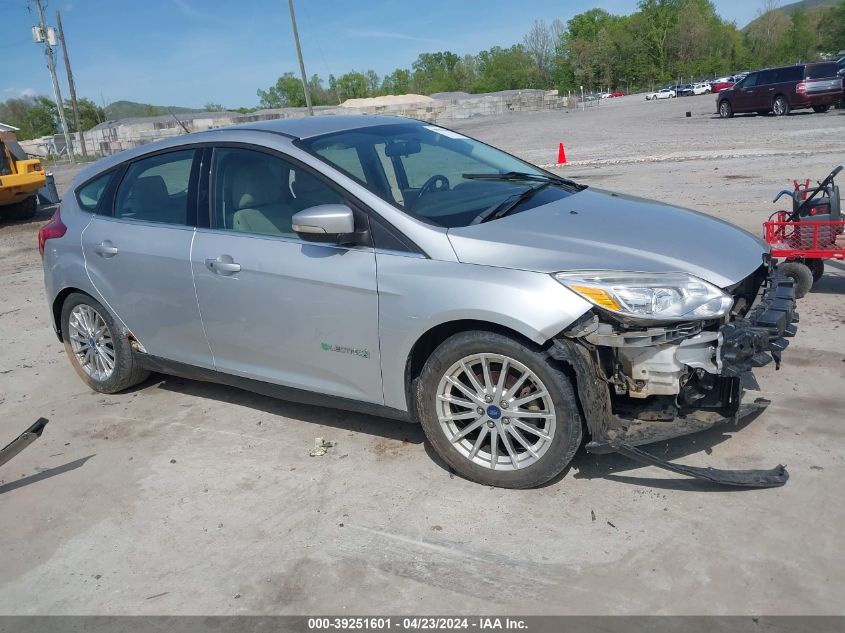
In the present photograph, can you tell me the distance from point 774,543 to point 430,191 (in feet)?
7.93

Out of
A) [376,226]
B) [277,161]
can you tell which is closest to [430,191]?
[376,226]

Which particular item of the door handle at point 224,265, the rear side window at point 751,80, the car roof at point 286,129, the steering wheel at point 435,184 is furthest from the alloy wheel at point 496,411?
the rear side window at point 751,80

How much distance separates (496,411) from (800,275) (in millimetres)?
3668

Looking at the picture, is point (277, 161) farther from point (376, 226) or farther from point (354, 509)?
point (354, 509)

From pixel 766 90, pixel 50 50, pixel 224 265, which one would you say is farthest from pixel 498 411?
pixel 50 50

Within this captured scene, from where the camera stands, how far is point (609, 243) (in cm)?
366

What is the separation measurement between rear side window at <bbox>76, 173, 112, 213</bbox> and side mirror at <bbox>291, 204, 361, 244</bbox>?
2.12 meters

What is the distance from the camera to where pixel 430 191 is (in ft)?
13.9

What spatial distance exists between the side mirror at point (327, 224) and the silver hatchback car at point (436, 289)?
0.03ft

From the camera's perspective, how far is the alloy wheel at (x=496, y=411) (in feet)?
11.7

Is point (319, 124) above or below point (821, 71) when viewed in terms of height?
below

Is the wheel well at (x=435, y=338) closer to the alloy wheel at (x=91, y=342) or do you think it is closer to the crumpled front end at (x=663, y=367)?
the crumpled front end at (x=663, y=367)

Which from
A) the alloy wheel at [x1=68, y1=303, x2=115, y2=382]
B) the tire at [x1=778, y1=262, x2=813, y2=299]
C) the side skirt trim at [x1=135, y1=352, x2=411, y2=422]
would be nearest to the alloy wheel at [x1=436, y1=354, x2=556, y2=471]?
the side skirt trim at [x1=135, y1=352, x2=411, y2=422]

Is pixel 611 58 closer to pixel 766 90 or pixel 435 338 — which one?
pixel 766 90
